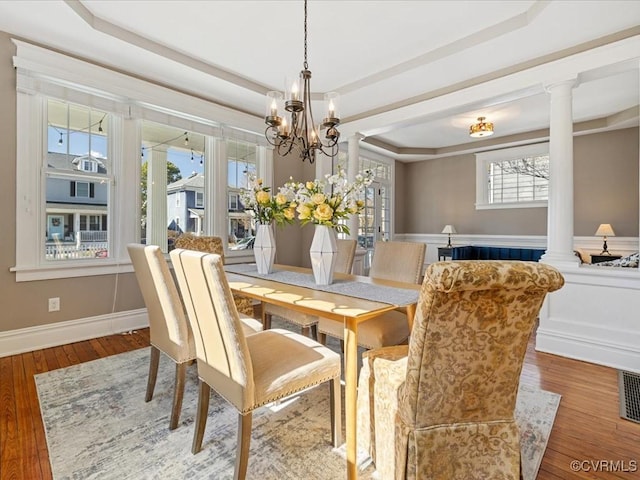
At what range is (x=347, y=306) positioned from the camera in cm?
156

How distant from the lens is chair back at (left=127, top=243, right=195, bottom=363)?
5.46ft

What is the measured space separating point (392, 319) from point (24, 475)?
6.32 ft

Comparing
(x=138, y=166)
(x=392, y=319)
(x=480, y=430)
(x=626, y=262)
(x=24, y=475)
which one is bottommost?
(x=24, y=475)

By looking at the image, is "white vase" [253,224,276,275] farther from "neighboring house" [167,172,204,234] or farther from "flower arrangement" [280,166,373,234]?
"neighboring house" [167,172,204,234]

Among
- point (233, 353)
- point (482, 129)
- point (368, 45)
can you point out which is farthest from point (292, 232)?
point (233, 353)

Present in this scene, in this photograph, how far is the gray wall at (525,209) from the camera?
4910 mm

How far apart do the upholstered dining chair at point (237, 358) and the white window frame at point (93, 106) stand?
2.13 m

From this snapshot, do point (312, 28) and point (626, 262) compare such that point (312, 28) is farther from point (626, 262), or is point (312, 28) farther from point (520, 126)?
point (520, 126)

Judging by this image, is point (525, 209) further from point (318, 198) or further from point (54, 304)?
point (54, 304)

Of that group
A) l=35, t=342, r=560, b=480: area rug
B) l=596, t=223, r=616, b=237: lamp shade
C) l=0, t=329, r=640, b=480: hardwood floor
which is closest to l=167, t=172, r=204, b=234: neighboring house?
l=0, t=329, r=640, b=480: hardwood floor

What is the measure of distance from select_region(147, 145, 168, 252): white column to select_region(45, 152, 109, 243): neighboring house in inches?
16.9

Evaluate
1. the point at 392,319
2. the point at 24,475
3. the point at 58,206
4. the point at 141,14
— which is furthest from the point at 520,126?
the point at 24,475

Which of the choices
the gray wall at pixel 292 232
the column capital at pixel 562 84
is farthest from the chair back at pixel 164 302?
the column capital at pixel 562 84

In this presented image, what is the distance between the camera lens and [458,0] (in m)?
2.34
